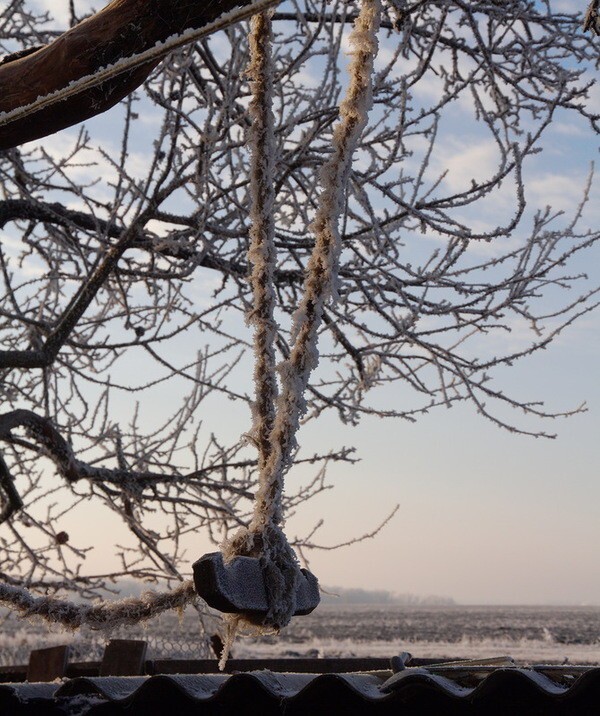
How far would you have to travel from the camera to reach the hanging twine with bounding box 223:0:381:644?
2.17 metres

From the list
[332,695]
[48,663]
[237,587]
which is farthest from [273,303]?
[48,663]

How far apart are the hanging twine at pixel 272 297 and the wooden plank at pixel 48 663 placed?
10.9 feet

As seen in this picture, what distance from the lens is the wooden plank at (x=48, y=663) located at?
5.12 metres

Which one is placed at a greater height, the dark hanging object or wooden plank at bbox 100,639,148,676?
the dark hanging object

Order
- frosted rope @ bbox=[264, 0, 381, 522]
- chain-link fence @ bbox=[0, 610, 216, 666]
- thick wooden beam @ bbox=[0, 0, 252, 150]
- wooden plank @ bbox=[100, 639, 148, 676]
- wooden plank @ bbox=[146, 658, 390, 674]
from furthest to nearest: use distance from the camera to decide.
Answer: wooden plank @ bbox=[100, 639, 148, 676]
wooden plank @ bbox=[146, 658, 390, 674]
chain-link fence @ bbox=[0, 610, 216, 666]
thick wooden beam @ bbox=[0, 0, 252, 150]
frosted rope @ bbox=[264, 0, 381, 522]

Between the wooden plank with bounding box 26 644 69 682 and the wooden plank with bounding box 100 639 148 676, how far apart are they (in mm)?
422

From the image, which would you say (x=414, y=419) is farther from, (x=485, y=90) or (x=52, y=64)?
(x=52, y=64)

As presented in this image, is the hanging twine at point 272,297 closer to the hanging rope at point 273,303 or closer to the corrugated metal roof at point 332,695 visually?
the hanging rope at point 273,303

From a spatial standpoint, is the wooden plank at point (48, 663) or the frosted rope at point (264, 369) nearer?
the frosted rope at point (264, 369)

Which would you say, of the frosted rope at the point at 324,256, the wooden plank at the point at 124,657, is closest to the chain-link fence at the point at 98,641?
the wooden plank at the point at 124,657

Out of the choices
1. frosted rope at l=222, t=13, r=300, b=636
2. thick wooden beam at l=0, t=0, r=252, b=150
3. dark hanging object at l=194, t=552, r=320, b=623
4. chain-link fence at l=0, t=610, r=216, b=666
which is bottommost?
chain-link fence at l=0, t=610, r=216, b=666

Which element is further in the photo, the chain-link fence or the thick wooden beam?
the chain-link fence

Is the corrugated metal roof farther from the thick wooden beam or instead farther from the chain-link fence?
the thick wooden beam

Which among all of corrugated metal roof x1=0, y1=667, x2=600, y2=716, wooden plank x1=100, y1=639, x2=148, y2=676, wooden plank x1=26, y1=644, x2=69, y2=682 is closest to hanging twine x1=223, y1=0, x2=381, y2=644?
corrugated metal roof x1=0, y1=667, x2=600, y2=716
